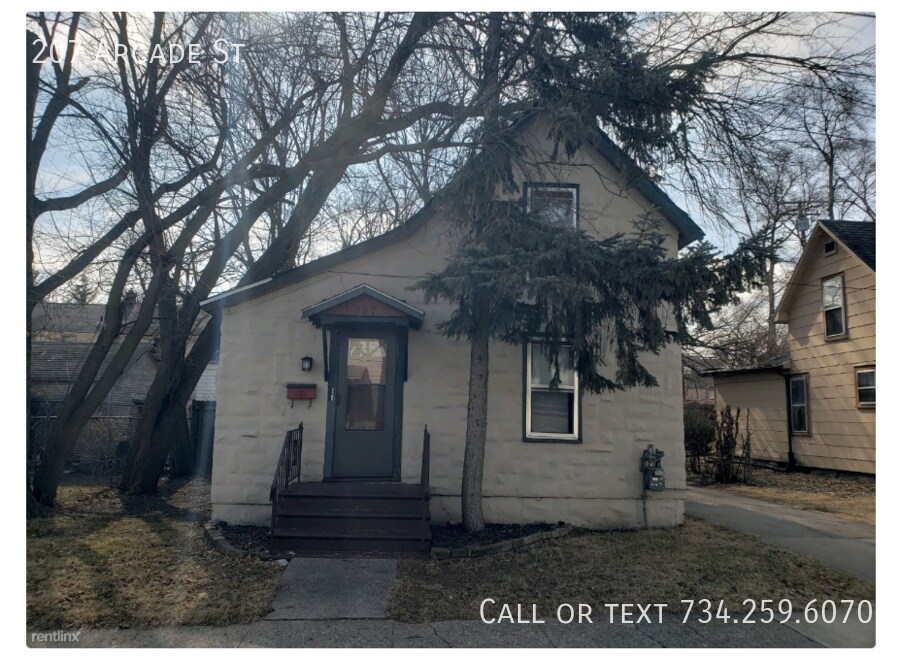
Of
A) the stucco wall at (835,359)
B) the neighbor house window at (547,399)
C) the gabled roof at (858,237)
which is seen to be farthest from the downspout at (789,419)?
the neighbor house window at (547,399)

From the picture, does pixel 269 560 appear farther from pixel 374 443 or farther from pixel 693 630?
pixel 693 630

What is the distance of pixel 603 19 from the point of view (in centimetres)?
527

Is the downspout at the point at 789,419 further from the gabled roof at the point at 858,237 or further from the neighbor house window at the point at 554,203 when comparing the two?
the neighbor house window at the point at 554,203

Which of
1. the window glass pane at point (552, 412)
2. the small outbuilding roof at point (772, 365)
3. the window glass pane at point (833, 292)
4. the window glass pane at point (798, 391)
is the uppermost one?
the window glass pane at point (833, 292)

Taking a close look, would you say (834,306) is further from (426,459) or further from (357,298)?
(357,298)

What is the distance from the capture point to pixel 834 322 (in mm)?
4566

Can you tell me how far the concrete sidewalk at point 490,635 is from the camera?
373cm

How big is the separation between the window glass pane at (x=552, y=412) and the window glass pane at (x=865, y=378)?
9.73 feet

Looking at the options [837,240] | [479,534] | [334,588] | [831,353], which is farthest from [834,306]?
[334,588]

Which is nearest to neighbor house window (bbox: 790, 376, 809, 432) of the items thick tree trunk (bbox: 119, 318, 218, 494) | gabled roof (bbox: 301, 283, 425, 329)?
gabled roof (bbox: 301, 283, 425, 329)

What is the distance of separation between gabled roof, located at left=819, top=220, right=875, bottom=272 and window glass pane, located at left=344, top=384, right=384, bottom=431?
14.8 feet

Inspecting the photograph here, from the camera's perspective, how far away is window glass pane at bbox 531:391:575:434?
682cm
